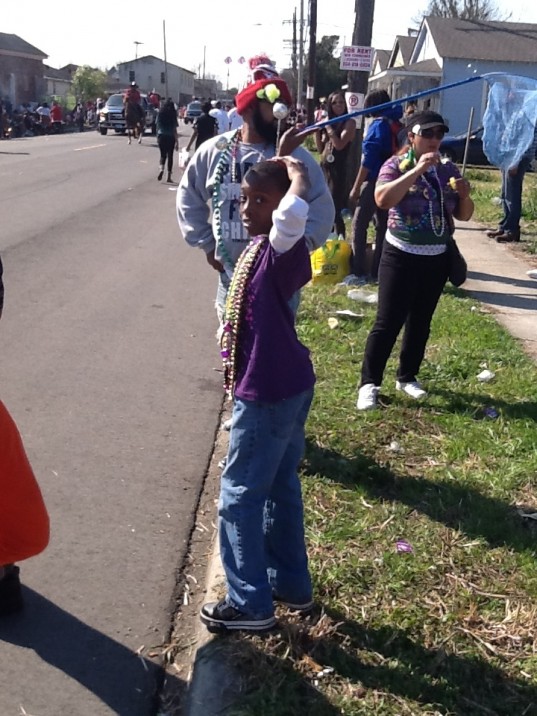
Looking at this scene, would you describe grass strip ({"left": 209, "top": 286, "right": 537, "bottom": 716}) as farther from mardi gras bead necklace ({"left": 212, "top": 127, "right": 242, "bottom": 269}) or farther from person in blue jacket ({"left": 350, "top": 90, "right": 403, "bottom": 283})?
person in blue jacket ({"left": 350, "top": 90, "right": 403, "bottom": 283})

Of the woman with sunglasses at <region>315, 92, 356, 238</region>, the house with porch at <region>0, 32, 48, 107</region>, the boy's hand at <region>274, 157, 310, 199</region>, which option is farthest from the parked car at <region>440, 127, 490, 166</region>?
the house with porch at <region>0, 32, 48, 107</region>

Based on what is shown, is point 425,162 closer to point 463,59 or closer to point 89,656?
point 89,656

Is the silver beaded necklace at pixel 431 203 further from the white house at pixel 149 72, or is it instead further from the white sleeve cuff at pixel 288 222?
the white house at pixel 149 72

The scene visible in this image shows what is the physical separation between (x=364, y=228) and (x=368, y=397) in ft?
12.8

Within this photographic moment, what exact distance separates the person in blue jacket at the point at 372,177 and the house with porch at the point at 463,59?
3051cm

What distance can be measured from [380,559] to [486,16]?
7062 cm

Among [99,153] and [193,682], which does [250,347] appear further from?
[99,153]

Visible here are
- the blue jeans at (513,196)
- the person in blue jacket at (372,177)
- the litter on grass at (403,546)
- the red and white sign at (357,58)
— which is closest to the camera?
the litter on grass at (403,546)

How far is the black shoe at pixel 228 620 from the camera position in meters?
3.19

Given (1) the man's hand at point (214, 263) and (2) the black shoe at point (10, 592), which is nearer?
(2) the black shoe at point (10, 592)

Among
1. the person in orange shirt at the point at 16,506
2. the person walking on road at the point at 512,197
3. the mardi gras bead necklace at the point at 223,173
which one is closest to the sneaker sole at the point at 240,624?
the person in orange shirt at the point at 16,506

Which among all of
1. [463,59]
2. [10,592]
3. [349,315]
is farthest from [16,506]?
[463,59]

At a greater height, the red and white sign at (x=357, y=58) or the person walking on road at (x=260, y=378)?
the red and white sign at (x=357, y=58)

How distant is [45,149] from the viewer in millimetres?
29906
